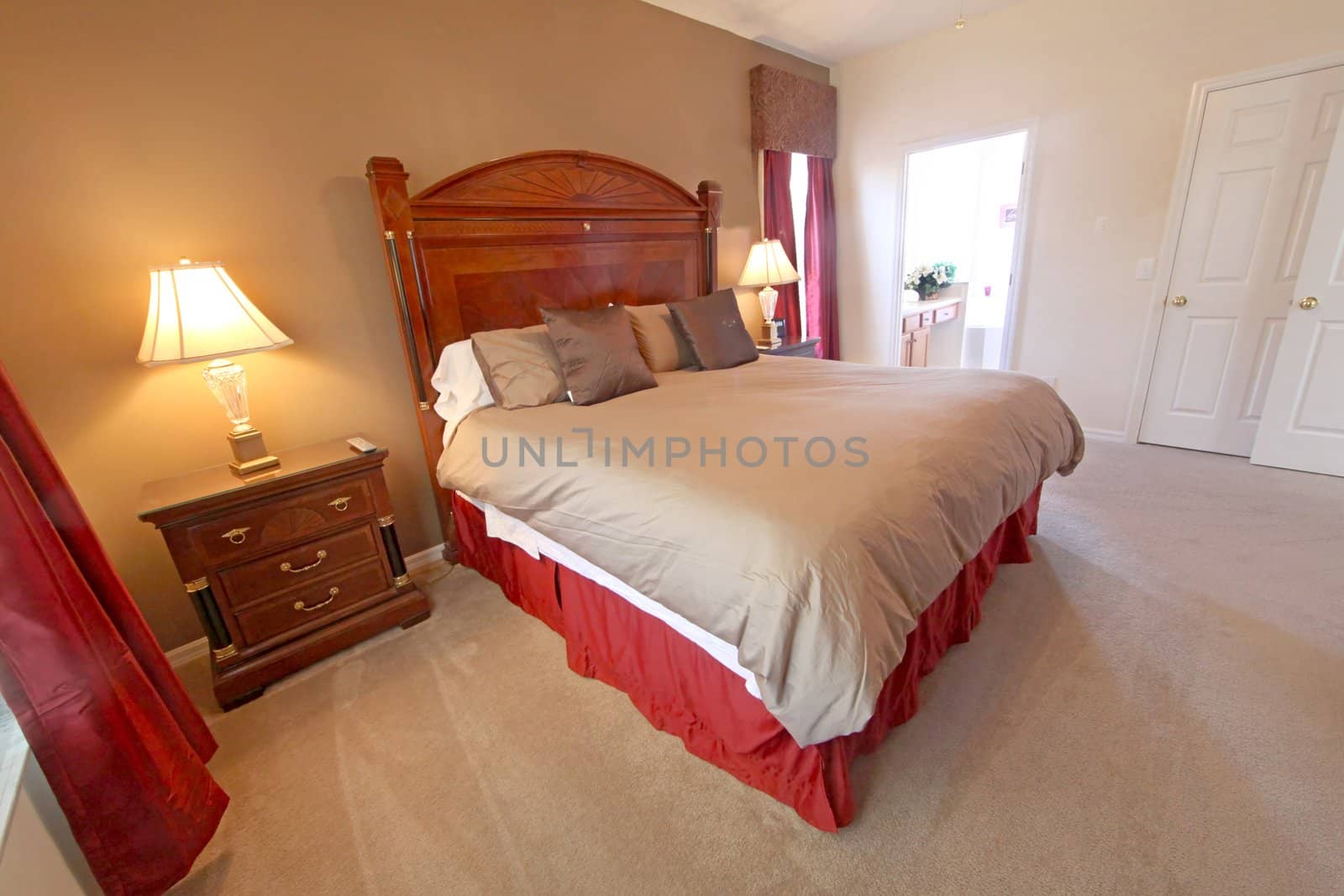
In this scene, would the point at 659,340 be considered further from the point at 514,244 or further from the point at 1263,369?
the point at 1263,369

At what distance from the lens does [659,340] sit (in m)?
2.73

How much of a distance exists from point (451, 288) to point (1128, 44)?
398 cm

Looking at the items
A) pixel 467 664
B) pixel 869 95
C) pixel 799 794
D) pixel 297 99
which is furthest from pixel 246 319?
pixel 869 95

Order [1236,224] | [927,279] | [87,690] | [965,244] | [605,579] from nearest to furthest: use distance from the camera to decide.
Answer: [87,690] < [605,579] < [1236,224] < [927,279] < [965,244]

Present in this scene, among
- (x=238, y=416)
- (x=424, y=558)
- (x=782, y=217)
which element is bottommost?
(x=424, y=558)

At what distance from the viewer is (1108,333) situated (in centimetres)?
349

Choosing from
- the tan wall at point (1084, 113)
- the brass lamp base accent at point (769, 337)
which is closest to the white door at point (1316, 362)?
the tan wall at point (1084, 113)

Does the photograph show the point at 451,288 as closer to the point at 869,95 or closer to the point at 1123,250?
the point at 869,95

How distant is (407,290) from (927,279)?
15.9 feet

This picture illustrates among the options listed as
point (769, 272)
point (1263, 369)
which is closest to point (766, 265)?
point (769, 272)

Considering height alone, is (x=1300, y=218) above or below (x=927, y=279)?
above

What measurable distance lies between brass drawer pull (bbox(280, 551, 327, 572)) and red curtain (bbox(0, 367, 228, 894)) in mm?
501

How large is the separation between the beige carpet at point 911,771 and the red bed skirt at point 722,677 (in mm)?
58

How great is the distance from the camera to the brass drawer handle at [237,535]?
67.6 inches
